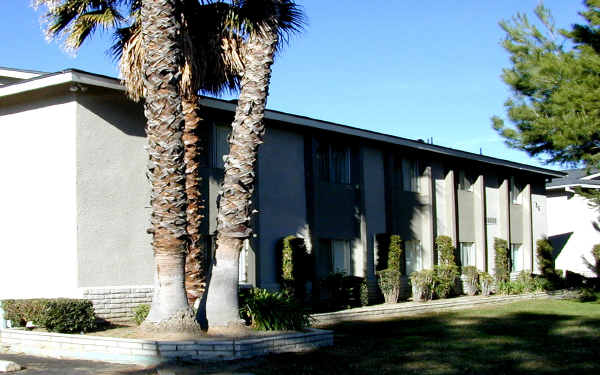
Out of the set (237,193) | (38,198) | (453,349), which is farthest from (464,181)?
(38,198)

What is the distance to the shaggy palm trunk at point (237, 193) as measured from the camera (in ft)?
44.9

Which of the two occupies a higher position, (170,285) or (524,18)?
(524,18)

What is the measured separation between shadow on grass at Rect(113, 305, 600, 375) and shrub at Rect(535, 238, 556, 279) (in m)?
12.4

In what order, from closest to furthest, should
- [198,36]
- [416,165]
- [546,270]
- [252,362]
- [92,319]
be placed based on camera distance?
Result: [252,362], [92,319], [198,36], [416,165], [546,270]

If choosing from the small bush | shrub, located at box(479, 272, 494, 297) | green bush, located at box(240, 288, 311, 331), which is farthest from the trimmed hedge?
shrub, located at box(479, 272, 494, 297)

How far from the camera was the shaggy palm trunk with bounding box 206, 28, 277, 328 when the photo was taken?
13672 mm

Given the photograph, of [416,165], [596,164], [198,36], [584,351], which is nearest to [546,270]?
[416,165]

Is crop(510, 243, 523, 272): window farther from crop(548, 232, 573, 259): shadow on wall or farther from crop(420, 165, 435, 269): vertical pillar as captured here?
crop(420, 165, 435, 269): vertical pillar

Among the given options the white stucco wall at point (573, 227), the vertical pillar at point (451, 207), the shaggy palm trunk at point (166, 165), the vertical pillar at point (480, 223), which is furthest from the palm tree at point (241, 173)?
the white stucco wall at point (573, 227)

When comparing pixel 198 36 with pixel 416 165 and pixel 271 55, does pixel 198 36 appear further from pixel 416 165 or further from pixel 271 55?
pixel 416 165

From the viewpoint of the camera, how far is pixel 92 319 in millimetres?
14336

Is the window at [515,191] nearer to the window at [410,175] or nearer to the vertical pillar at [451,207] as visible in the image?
the vertical pillar at [451,207]

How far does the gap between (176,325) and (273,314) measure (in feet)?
6.40

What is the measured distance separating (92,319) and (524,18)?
1513 cm
